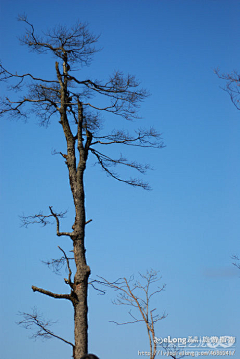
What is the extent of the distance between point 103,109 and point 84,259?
3.18m

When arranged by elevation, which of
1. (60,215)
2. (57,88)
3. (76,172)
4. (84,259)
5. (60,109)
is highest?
(57,88)

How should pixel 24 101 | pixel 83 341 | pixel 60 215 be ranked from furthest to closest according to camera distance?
pixel 24 101, pixel 60 215, pixel 83 341

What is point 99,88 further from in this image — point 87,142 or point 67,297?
point 67,297

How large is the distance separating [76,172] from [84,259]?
5.40ft

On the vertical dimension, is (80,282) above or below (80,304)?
above

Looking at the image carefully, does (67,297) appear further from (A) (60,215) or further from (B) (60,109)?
(B) (60,109)

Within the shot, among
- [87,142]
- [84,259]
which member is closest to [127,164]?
[87,142]

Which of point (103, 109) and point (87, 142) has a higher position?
point (103, 109)

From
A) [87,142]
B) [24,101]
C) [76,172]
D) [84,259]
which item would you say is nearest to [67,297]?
[84,259]

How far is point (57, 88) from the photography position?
10.1 meters

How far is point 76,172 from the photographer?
8.84 m

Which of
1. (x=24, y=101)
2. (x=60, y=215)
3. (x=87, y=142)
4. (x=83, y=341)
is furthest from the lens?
(x=24, y=101)

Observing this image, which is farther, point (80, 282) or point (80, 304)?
point (80, 282)

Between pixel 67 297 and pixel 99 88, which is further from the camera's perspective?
pixel 99 88
